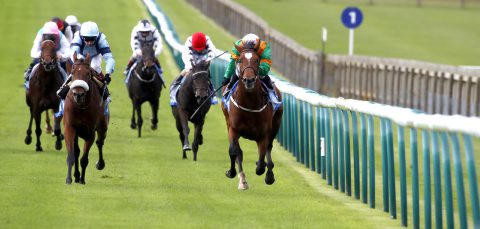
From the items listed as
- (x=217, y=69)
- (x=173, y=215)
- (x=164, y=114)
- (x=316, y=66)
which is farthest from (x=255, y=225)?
(x=316, y=66)

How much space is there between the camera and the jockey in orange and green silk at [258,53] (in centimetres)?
1571

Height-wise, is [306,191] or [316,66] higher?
[306,191]

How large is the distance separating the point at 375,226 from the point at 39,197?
372 centimetres

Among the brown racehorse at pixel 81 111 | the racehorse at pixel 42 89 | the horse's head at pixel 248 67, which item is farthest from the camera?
the racehorse at pixel 42 89

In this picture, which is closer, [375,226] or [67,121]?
[375,226]

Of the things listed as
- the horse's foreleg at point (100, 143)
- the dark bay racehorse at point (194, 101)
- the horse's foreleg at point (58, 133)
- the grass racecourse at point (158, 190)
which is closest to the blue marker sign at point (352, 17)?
the grass racecourse at point (158, 190)

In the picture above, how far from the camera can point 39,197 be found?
14.5m

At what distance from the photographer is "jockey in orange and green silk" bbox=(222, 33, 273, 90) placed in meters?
15.7

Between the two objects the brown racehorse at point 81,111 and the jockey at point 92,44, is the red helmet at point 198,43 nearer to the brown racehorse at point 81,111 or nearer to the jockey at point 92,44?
the jockey at point 92,44

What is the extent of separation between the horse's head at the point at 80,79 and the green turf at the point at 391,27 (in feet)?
105

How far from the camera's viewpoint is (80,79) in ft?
52.6

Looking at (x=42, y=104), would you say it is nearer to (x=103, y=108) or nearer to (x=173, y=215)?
(x=103, y=108)

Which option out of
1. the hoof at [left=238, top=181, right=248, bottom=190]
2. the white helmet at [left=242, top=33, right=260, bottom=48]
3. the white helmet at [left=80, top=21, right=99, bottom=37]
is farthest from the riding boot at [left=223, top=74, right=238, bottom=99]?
the white helmet at [left=80, top=21, right=99, bottom=37]

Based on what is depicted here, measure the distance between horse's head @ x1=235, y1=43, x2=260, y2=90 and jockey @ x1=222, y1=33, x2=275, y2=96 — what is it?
0.23m
